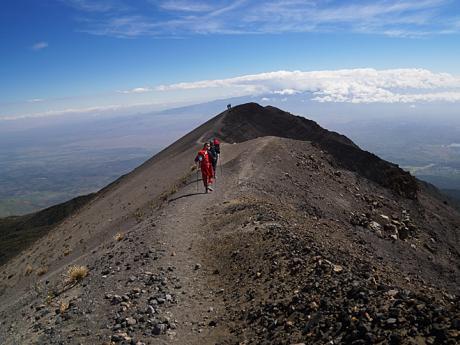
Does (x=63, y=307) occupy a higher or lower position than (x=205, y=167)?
lower

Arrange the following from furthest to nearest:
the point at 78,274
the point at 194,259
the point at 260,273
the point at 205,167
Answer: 1. the point at 205,167
2. the point at 78,274
3. the point at 194,259
4. the point at 260,273

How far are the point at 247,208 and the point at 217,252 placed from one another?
3774 millimetres

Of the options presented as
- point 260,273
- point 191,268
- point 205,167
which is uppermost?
point 205,167

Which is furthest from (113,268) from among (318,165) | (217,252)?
(318,165)

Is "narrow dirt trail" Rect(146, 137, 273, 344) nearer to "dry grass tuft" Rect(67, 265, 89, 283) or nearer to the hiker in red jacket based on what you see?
the hiker in red jacket

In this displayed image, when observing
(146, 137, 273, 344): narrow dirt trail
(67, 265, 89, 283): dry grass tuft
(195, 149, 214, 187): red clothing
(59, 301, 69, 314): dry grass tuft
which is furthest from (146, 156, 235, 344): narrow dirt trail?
(59, 301, 69, 314): dry grass tuft

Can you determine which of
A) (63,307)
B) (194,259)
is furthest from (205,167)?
(63,307)

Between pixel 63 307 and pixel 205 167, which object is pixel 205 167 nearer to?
pixel 205 167

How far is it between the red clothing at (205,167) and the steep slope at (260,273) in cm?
90

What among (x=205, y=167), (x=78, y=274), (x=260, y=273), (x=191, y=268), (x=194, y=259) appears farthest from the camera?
(x=205, y=167)

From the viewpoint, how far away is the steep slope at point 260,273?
8219mm

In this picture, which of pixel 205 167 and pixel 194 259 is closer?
pixel 194 259

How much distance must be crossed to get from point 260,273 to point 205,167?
459 inches

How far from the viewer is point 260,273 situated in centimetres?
1157
